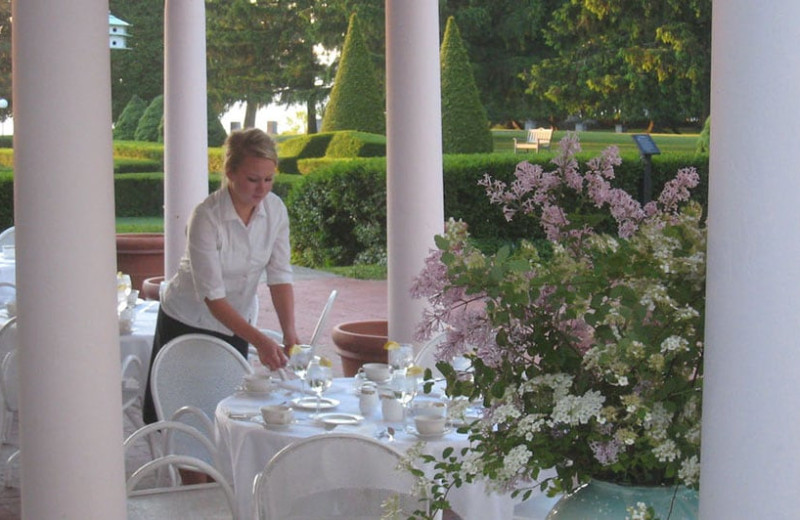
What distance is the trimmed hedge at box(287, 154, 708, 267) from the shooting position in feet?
49.7

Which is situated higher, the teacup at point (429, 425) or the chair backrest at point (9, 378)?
the teacup at point (429, 425)

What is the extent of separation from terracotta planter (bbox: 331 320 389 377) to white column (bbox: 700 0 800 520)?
4951 mm

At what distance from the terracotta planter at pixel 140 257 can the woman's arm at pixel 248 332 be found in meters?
6.62

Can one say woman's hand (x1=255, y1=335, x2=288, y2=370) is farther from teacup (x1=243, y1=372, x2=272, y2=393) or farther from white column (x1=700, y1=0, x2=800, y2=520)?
white column (x1=700, y1=0, x2=800, y2=520)

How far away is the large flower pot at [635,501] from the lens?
1.95 m

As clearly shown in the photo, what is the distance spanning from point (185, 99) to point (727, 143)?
6703 millimetres

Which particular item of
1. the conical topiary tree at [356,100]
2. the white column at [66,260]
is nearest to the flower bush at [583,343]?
the white column at [66,260]

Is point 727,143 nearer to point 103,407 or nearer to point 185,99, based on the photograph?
point 103,407

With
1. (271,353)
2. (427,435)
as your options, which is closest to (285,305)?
(271,353)

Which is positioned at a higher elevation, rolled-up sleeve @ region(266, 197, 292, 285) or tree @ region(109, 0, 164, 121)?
tree @ region(109, 0, 164, 121)

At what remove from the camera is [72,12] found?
121 inches

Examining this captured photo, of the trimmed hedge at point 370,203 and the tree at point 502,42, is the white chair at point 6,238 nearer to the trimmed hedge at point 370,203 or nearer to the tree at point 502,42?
the trimmed hedge at point 370,203

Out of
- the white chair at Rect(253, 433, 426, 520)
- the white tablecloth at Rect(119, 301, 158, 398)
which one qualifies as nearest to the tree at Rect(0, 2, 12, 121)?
the white tablecloth at Rect(119, 301, 158, 398)

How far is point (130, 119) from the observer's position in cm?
2592
